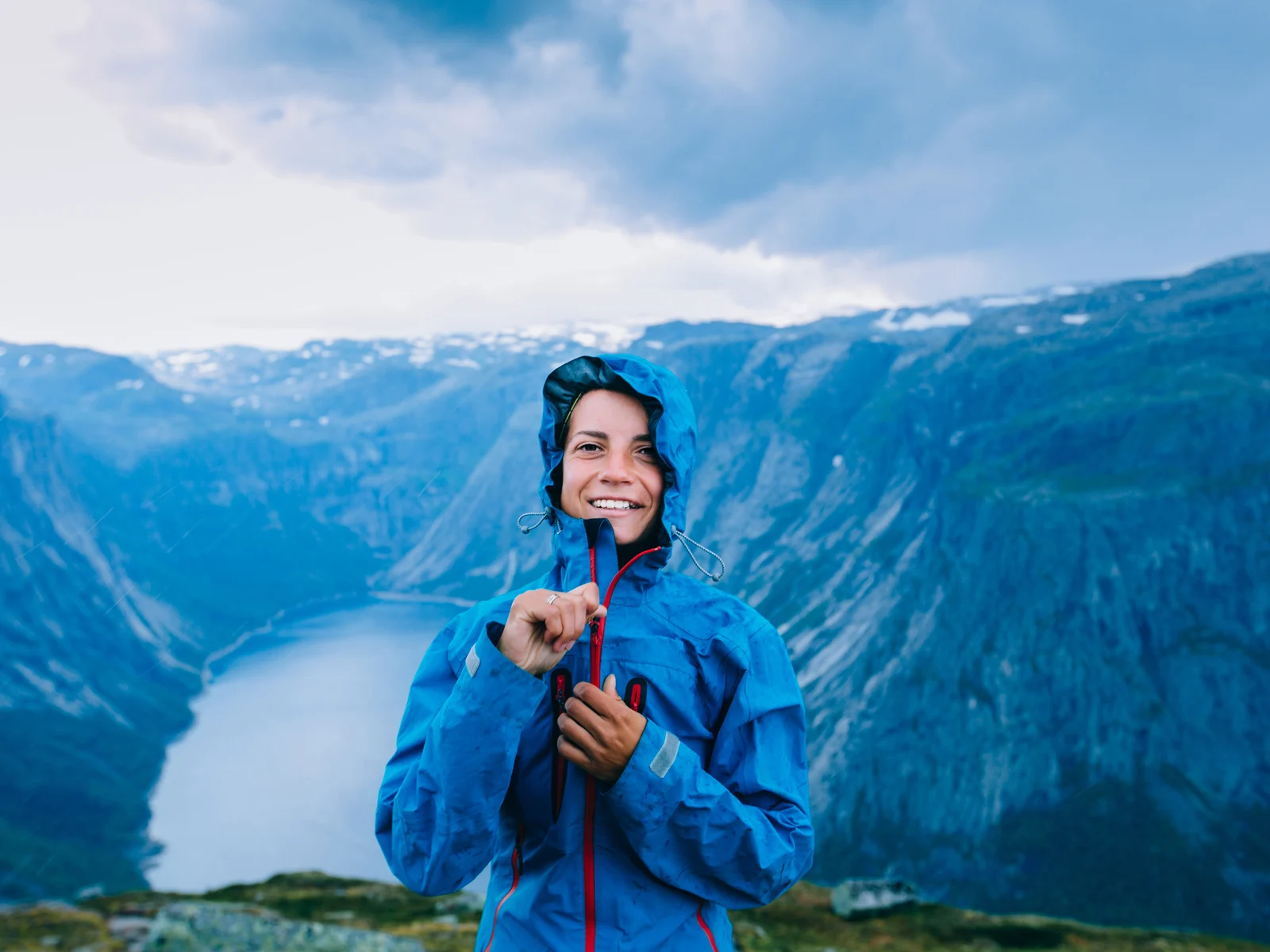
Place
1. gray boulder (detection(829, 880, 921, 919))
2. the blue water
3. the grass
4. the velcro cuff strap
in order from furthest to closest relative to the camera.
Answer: the blue water → gray boulder (detection(829, 880, 921, 919)) → the grass → the velcro cuff strap

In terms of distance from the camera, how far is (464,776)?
3309 mm

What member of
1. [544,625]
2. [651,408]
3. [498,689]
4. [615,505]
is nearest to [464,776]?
[498,689]

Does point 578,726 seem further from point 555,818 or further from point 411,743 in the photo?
point 411,743

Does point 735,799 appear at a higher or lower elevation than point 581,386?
lower

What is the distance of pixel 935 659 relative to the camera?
120375mm

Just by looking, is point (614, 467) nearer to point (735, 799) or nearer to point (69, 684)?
point (735, 799)

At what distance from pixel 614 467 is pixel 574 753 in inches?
54.4

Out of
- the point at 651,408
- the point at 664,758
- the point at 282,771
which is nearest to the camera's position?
the point at 664,758

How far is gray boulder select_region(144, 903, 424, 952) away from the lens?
21.7 metres

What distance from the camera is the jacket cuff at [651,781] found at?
133 inches

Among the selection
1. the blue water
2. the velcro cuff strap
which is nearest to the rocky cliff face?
the blue water

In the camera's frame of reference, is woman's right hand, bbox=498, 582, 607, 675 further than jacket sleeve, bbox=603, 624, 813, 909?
No

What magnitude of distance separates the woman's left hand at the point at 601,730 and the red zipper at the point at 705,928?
826 millimetres

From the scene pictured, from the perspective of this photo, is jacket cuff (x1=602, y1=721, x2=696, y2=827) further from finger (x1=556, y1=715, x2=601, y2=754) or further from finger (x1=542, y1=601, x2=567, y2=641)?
finger (x1=542, y1=601, x2=567, y2=641)
